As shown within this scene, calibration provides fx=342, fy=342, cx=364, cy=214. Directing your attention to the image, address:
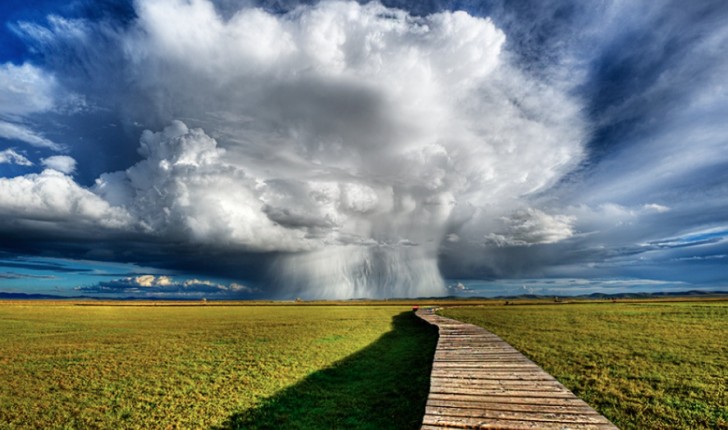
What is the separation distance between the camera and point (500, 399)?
6926mm

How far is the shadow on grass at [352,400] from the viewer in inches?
332

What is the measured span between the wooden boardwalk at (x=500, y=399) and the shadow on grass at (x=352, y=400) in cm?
129

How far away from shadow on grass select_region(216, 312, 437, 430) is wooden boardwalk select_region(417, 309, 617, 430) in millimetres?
1285

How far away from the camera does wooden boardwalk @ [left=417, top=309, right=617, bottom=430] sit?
5719mm

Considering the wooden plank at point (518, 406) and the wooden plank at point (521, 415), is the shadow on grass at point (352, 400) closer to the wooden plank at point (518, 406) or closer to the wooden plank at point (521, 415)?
the wooden plank at point (518, 406)

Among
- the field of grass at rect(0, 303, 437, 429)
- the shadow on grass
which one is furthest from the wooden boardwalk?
the field of grass at rect(0, 303, 437, 429)

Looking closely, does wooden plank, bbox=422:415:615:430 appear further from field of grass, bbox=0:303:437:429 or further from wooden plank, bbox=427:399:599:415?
field of grass, bbox=0:303:437:429

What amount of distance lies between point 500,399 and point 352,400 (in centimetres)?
476

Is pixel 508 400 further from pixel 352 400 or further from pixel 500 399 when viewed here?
pixel 352 400

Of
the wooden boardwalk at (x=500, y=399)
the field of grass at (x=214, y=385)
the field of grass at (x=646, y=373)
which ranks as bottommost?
the field of grass at (x=214, y=385)

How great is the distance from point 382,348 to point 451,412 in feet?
43.6

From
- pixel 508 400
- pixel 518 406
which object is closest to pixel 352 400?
pixel 508 400

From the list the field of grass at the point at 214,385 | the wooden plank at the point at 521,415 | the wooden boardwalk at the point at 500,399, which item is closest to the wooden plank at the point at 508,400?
the wooden boardwalk at the point at 500,399

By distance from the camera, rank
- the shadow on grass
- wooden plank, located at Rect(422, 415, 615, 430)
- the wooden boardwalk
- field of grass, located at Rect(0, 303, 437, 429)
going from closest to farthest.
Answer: wooden plank, located at Rect(422, 415, 615, 430), the wooden boardwalk, the shadow on grass, field of grass, located at Rect(0, 303, 437, 429)
